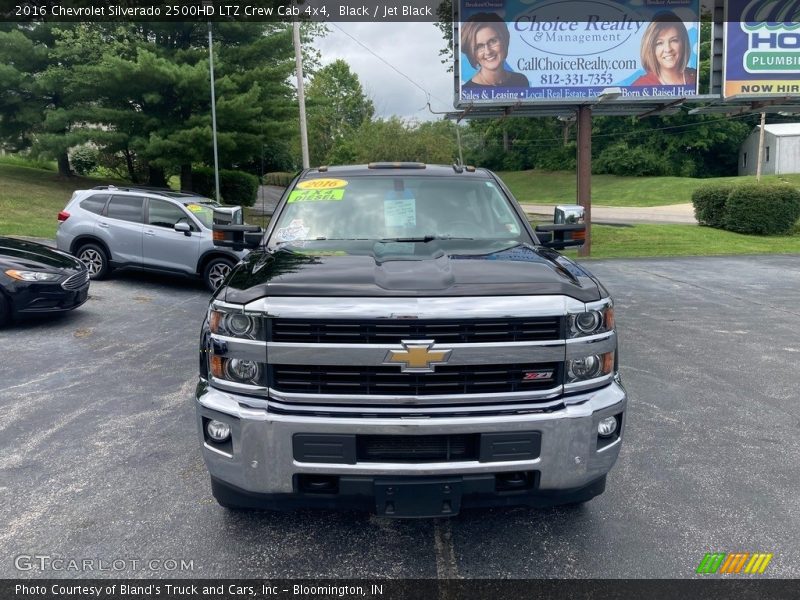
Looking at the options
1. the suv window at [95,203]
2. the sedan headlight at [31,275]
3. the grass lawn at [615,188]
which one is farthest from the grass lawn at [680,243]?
the grass lawn at [615,188]

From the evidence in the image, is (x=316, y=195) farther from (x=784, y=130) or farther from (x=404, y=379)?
(x=784, y=130)

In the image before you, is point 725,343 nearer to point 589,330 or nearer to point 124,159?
point 589,330

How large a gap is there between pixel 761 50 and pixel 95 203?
17198mm

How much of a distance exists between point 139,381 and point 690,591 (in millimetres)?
4974

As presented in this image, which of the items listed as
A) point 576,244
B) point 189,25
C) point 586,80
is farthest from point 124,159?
point 576,244

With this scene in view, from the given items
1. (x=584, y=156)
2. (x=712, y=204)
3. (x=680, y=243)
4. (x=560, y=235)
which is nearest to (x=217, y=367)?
(x=560, y=235)

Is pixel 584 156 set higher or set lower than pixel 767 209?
higher

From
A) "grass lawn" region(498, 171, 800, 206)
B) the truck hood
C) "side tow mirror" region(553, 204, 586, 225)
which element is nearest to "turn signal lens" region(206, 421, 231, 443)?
the truck hood

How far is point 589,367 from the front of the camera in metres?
3.01

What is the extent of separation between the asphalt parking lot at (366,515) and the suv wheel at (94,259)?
4.51m

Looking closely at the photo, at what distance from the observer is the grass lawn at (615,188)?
1956 inches

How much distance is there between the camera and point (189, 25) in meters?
23.3

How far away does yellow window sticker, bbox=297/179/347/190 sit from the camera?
4605mm

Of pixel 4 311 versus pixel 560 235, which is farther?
pixel 4 311
